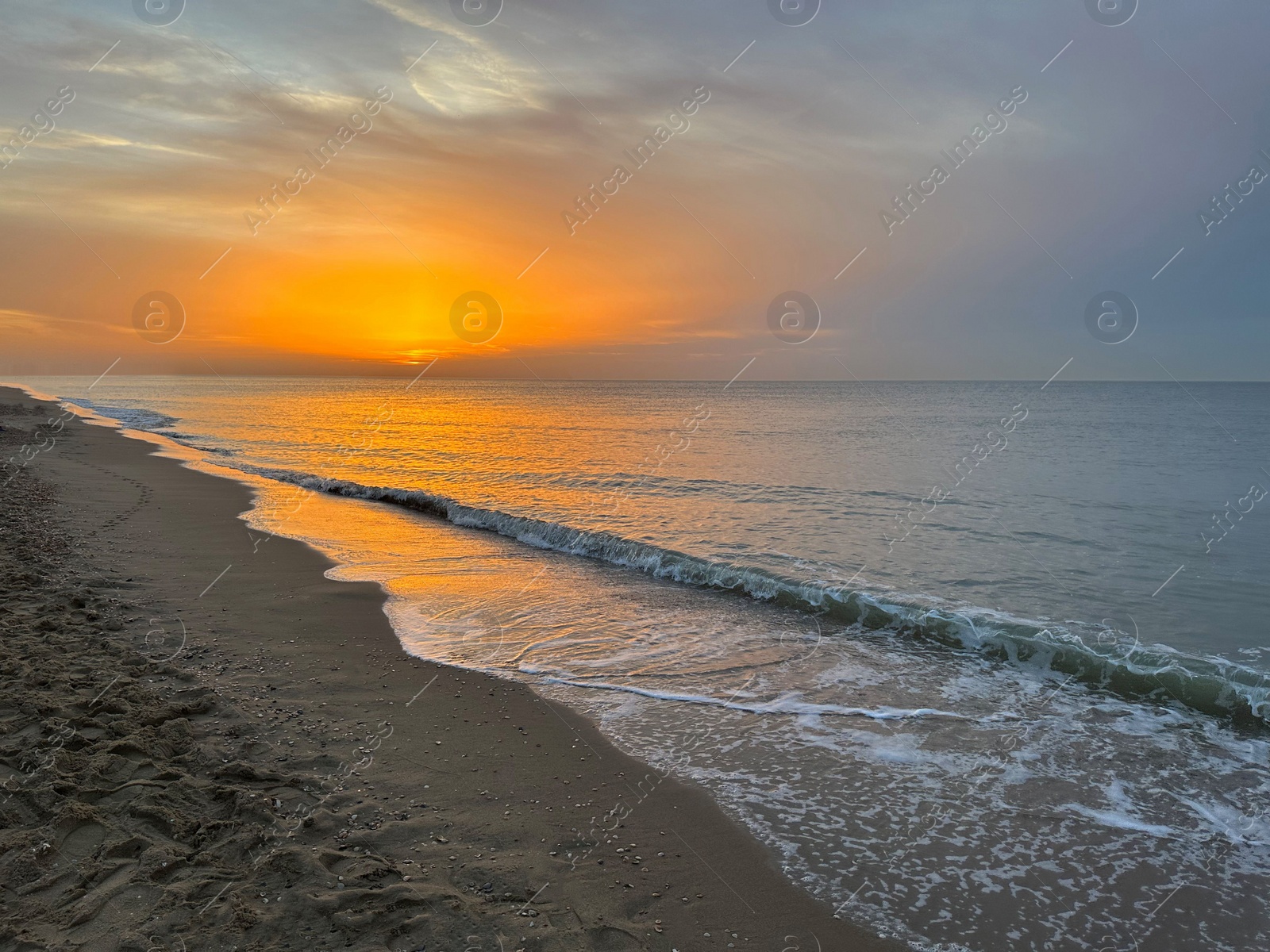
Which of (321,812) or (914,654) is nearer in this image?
(321,812)

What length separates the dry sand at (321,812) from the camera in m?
3.44

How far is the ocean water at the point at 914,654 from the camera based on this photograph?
14.3 ft

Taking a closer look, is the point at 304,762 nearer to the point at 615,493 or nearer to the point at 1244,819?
the point at 1244,819

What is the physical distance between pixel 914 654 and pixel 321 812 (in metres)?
6.75

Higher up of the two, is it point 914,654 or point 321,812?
point 321,812

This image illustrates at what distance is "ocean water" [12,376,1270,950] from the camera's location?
436 cm

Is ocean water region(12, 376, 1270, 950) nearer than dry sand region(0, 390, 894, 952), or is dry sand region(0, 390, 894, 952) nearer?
dry sand region(0, 390, 894, 952)

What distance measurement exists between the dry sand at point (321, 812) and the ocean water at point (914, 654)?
0.34m

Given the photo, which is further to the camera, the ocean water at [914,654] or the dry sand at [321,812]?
the ocean water at [914,654]

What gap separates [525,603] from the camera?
32.8ft

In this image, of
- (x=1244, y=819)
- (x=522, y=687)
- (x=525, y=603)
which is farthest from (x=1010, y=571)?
(x=522, y=687)

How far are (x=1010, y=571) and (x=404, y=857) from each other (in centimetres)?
1091

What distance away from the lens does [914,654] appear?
27.6ft

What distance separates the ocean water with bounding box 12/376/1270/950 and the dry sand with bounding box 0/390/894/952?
1.13 feet
